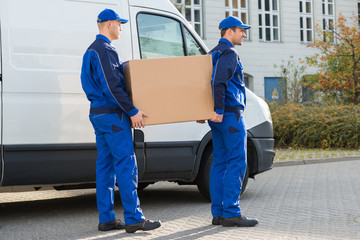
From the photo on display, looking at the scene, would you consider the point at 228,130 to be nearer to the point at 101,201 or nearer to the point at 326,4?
the point at 101,201

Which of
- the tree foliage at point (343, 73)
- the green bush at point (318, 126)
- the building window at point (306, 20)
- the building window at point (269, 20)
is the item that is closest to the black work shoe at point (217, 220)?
the green bush at point (318, 126)

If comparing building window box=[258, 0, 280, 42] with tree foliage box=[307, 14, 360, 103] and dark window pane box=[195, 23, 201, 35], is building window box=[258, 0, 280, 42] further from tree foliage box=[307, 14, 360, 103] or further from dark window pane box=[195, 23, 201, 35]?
tree foliage box=[307, 14, 360, 103]

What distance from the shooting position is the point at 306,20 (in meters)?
31.5

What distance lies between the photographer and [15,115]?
5426 millimetres

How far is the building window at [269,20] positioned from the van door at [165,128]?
23.7 m

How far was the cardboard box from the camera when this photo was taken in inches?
198

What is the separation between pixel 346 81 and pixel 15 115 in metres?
13.2

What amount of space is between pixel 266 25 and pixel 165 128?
24630 mm

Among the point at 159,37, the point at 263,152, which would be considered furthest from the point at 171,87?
the point at 263,152

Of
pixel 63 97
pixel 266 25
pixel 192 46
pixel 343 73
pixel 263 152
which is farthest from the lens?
pixel 266 25

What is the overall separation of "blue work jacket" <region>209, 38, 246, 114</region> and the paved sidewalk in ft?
22.1

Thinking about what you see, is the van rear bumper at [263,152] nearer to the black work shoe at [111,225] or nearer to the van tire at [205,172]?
the van tire at [205,172]

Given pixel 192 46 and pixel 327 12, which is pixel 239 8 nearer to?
pixel 327 12

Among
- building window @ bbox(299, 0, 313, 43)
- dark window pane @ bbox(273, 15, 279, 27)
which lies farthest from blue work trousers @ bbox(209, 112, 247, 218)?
building window @ bbox(299, 0, 313, 43)
